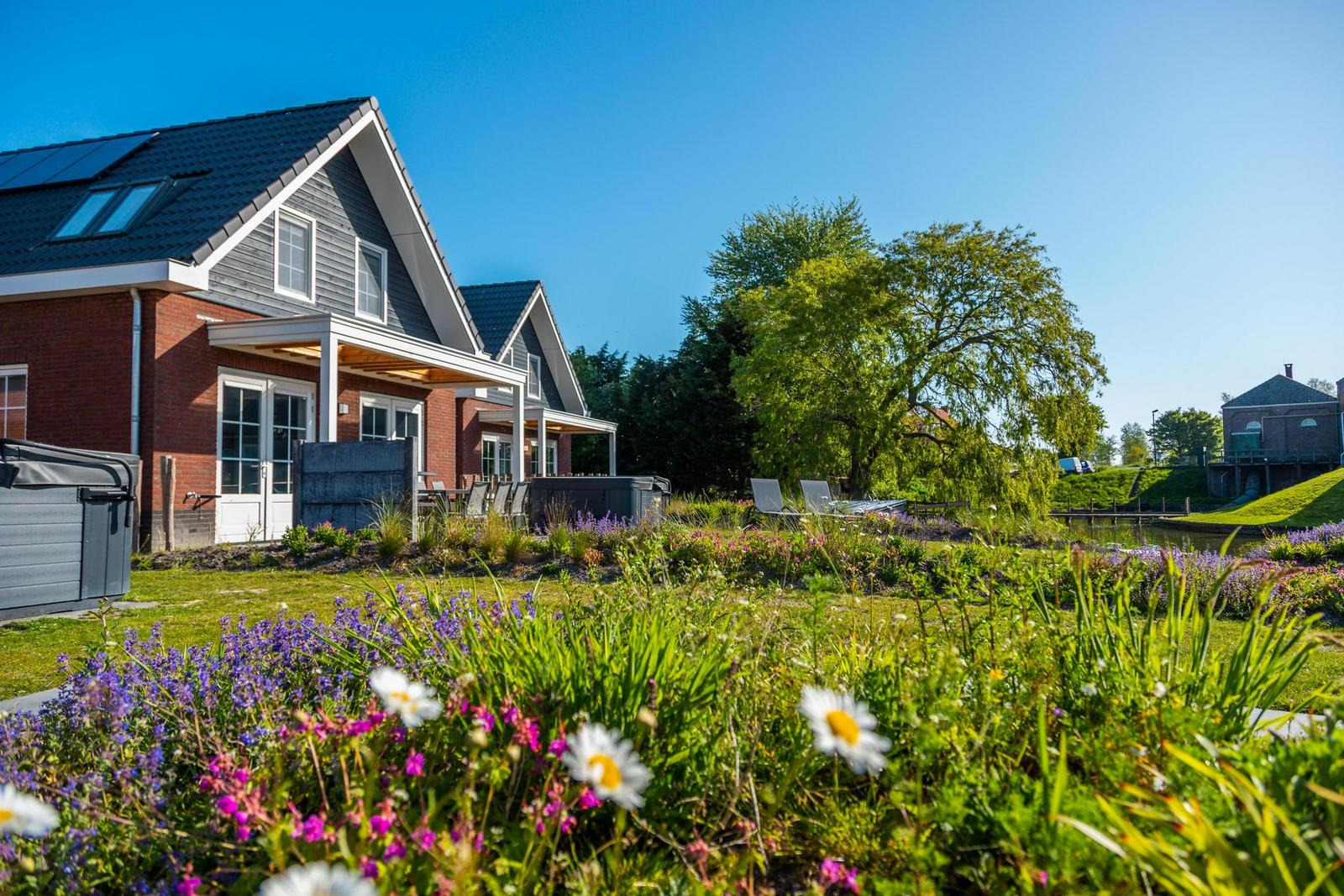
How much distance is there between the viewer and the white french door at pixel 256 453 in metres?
11.1

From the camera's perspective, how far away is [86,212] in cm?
1161

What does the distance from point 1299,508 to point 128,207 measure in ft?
90.2

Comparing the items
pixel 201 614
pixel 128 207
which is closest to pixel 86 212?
pixel 128 207

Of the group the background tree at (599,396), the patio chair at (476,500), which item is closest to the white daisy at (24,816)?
the patio chair at (476,500)

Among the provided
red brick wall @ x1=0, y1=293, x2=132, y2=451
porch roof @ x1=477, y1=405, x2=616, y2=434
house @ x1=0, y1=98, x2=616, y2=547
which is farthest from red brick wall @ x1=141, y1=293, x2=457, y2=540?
porch roof @ x1=477, y1=405, x2=616, y2=434

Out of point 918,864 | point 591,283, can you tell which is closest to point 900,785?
point 918,864

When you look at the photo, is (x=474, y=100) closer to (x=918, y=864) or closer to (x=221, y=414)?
(x=221, y=414)

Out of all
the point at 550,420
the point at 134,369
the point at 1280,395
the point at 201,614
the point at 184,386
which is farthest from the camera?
the point at 1280,395

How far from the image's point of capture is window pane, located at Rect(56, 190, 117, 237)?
Answer: 36.9ft

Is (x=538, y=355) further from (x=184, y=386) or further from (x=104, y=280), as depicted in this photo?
(x=104, y=280)

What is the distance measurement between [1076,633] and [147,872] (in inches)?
81.7

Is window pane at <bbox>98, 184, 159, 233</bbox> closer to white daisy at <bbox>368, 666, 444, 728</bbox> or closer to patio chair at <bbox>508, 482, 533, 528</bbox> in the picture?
patio chair at <bbox>508, 482, 533, 528</bbox>

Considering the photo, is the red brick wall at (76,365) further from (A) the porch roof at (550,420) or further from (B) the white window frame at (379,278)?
(A) the porch roof at (550,420)

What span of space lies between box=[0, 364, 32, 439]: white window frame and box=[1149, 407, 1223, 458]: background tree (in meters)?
73.7
